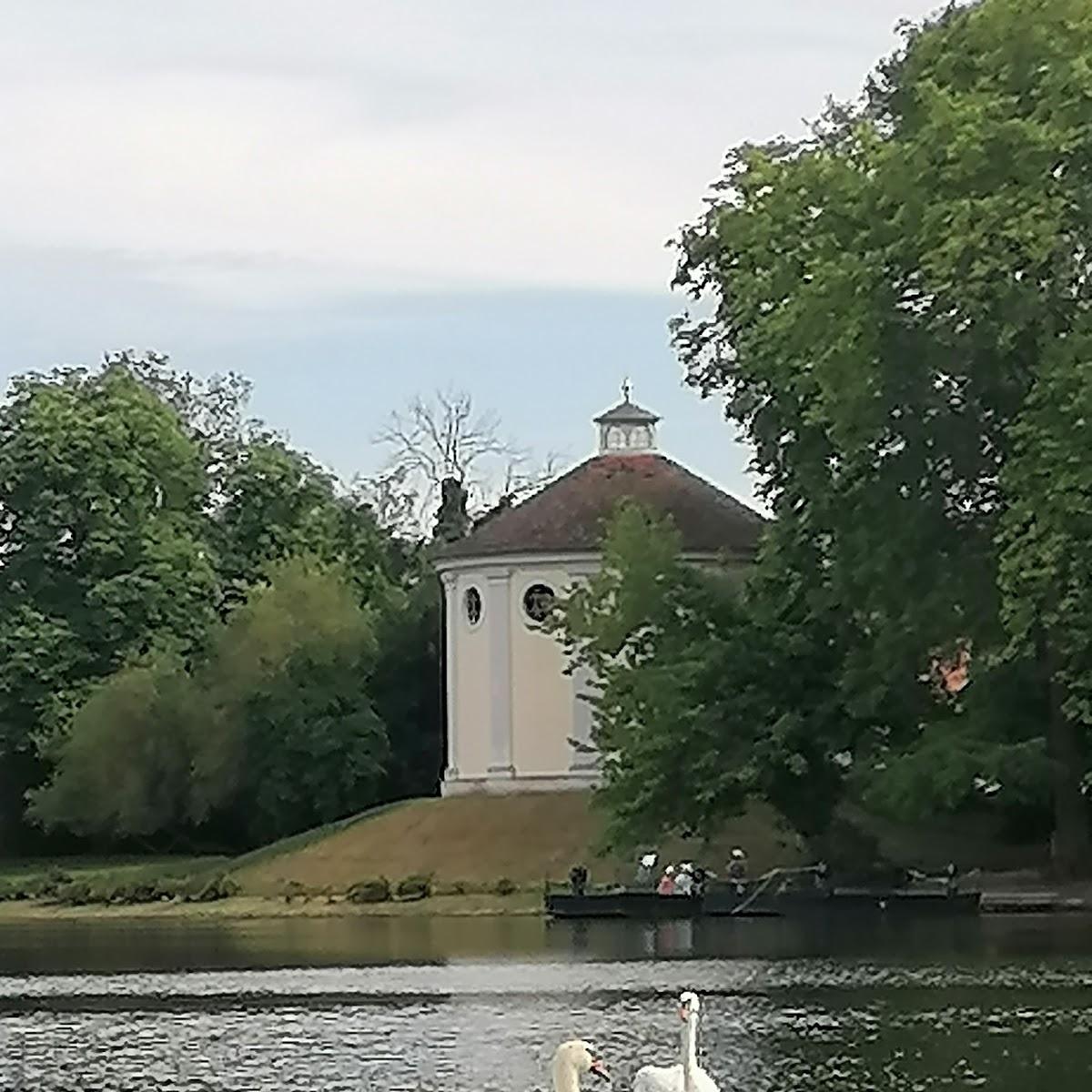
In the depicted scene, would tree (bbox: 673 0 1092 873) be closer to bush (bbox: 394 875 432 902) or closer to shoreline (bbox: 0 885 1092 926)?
shoreline (bbox: 0 885 1092 926)

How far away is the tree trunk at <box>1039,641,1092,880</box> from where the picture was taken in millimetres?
59969

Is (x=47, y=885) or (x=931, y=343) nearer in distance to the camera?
(x=931, y=343)

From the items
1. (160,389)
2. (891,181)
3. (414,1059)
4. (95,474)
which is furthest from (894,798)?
(160,389)

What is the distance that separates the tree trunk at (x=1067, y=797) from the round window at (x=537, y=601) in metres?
28.6

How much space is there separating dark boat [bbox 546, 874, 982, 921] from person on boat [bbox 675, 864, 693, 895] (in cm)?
21

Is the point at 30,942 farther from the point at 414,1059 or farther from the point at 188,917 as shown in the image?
the point at 414,1059

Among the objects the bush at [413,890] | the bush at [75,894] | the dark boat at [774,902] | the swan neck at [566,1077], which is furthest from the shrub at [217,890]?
the swan neck at [566,1077]

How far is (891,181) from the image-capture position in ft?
191

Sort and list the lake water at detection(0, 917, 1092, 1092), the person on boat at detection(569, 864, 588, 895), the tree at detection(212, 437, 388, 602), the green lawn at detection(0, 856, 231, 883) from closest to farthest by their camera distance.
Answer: the lake water at detection(0, 917, 1092, 1092)
the person on boat at detection(569, 864, 588, 895)
the green lawn at detection(0, 856, 231, 883)
the tree at detection(212, 437, 388, 602)

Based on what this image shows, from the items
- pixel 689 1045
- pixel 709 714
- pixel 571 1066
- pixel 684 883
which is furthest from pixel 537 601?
pixel 571 1066

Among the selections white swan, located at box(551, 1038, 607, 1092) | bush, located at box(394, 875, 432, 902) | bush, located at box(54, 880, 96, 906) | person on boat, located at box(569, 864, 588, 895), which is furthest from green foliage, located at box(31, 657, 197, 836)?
white swan, located at box(551, 1038, 607, 1092)

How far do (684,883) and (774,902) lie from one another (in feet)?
7.27

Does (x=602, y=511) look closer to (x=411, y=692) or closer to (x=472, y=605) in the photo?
(x=472, y=605)

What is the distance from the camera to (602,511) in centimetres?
8844
